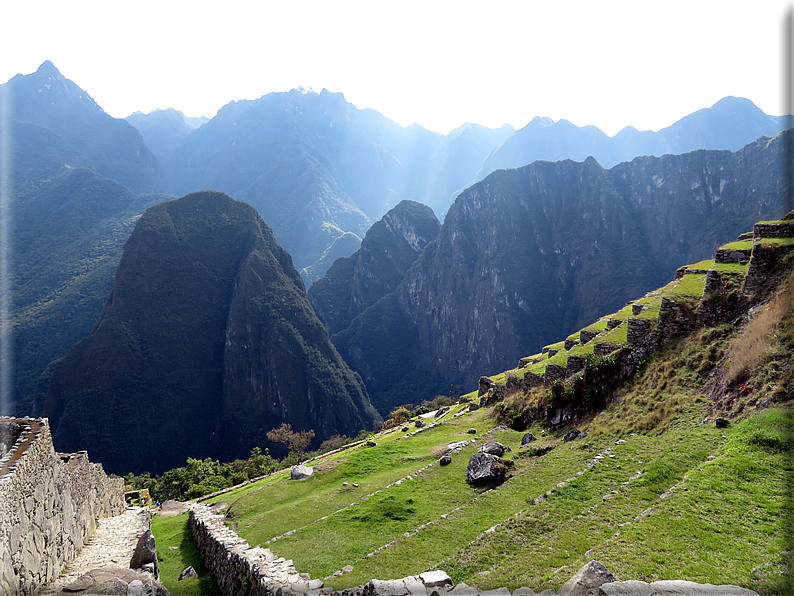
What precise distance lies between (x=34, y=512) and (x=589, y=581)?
14064mm

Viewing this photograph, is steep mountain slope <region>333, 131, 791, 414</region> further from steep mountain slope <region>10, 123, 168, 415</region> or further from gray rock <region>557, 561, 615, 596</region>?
gray rock <region>557, 561, 615, 596</region>

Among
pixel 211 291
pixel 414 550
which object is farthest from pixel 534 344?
pixel 414 550

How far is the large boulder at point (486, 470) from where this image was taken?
1226 centimetres

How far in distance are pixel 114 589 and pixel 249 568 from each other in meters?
3.40

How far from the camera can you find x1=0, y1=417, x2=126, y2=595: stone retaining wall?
8.37m

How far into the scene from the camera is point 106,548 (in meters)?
14.7

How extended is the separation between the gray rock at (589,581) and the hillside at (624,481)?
1.90 feet

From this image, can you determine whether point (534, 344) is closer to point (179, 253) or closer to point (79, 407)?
point (179, 253)

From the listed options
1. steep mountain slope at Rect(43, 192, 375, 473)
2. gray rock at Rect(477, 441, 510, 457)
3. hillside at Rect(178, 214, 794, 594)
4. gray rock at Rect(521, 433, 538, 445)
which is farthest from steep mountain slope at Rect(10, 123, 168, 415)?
gray rock at Rect(521, 433, 538, 445)

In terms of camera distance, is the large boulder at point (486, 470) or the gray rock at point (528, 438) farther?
the gray rock at point (528, 438)

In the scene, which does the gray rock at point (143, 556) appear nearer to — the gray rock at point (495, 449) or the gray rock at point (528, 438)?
the gray rock at point (495, 449)

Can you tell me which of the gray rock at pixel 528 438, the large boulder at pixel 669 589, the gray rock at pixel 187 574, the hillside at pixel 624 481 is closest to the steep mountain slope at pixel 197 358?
the gray rock at pixel 187 574

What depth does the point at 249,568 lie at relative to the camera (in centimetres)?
1073

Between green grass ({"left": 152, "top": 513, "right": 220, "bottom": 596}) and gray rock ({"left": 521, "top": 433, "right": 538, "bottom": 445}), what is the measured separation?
13234 mm
